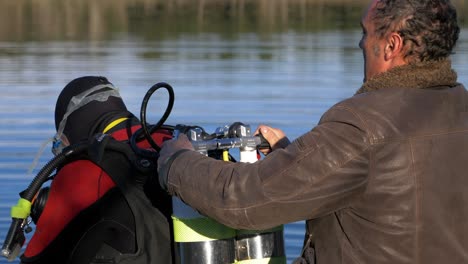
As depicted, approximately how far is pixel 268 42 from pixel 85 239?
22.9m

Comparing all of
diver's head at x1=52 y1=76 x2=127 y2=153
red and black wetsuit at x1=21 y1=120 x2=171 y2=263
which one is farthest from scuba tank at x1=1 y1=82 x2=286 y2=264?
diver's head at x1=52 y1=76 x2=127 y2=153

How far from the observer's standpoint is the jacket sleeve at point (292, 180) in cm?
309

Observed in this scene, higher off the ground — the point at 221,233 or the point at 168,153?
the point at 168,153

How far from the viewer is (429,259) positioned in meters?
3.21

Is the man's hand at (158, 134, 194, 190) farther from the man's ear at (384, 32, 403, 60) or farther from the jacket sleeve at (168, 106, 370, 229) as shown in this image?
the man's ear at (384, 32, 403, 60)

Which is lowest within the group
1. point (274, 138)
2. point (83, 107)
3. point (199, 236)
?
point (199, 236)

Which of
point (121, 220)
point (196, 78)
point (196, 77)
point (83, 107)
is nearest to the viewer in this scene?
point (121, 220)

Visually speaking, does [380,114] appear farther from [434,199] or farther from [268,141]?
[268,141]

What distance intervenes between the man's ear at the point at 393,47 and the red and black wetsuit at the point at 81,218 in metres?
1.11

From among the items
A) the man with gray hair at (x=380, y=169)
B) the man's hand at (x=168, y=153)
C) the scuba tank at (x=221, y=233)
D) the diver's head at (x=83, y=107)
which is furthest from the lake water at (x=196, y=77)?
the man with gray hair at (x=380, y=169)

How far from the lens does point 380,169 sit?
10.3ft

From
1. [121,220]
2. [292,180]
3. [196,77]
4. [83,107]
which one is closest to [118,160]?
[121,220]

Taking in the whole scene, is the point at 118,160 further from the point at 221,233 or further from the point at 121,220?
the point at 221,233

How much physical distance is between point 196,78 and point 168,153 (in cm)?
1588
